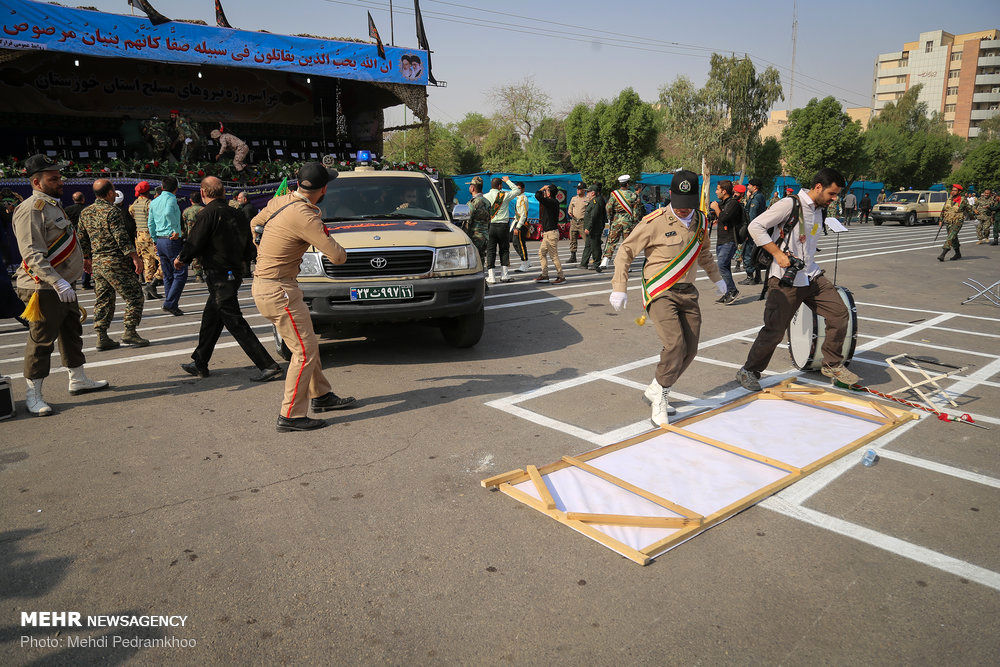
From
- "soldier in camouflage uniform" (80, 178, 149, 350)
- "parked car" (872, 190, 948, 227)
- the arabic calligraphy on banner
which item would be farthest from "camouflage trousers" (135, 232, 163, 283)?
"parked car" (872, 190, 948, 227)

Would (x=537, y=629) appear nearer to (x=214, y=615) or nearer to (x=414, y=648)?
(x=414, y=648)

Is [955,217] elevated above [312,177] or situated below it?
below

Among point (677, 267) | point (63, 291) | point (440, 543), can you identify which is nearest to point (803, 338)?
point (677, 267)

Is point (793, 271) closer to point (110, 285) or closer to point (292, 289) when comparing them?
point (292, 289)

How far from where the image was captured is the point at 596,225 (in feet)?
45.5

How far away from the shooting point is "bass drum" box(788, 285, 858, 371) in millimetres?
5672

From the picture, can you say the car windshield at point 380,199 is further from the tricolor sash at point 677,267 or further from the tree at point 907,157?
the tree at point 907,157

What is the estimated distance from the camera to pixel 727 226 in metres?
10.7

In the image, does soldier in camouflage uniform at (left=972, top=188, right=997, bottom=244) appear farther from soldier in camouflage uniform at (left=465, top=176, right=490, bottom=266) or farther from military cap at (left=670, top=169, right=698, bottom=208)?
military cap at (left=670, top=169, right=698, bottom=208)

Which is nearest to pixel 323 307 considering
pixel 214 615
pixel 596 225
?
pixel 214 615

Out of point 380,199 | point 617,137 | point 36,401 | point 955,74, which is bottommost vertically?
point 36,401

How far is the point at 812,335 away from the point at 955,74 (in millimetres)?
121555
